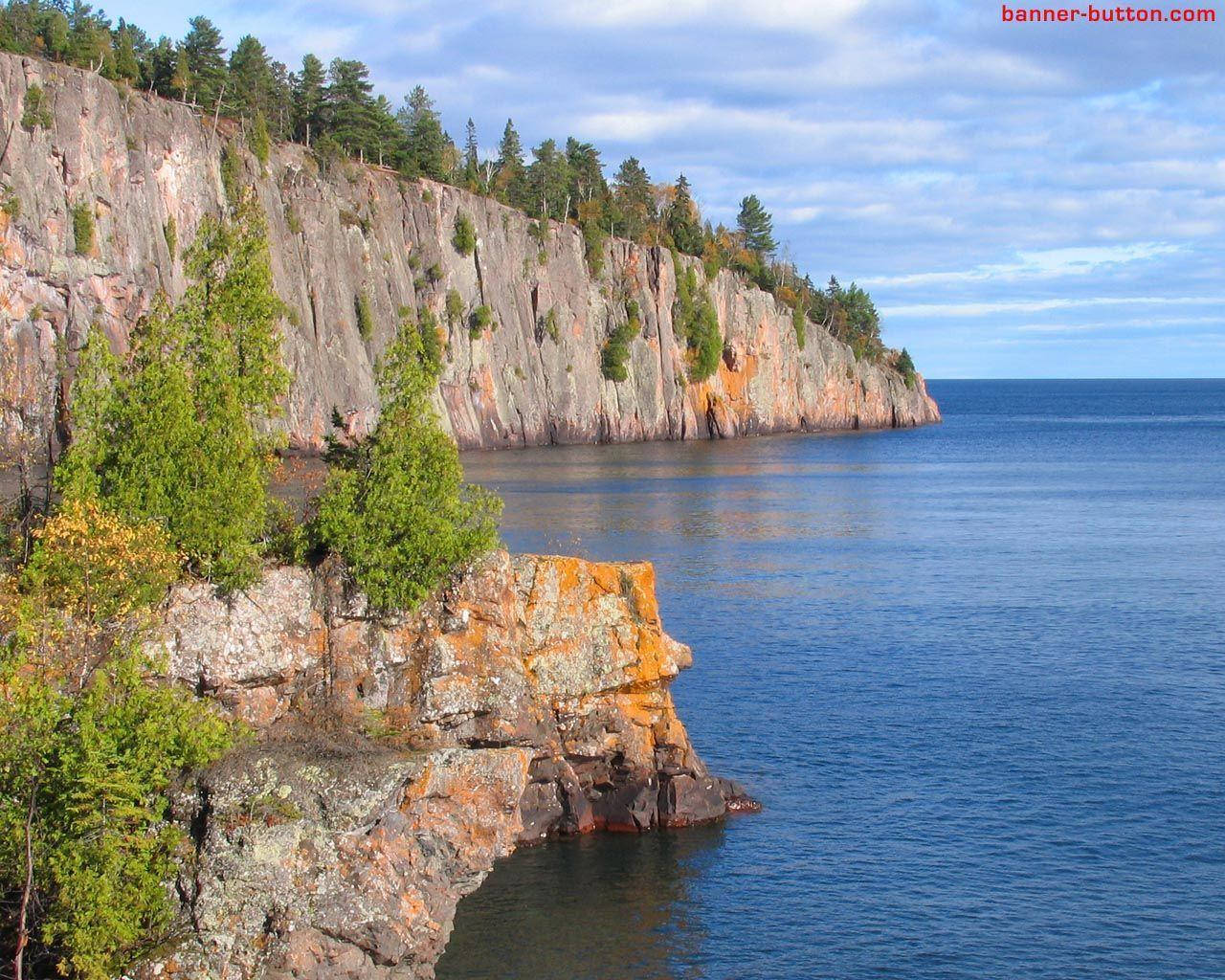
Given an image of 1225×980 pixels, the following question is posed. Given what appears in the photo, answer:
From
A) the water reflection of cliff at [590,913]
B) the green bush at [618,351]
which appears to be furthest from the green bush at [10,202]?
the green bush at [618,351]

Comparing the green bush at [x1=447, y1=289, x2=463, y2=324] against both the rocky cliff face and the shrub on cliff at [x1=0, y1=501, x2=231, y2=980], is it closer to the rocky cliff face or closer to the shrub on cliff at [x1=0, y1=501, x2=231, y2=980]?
the rocky cliff face

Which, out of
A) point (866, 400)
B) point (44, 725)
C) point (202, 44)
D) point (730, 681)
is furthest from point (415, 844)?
point (866, 400)

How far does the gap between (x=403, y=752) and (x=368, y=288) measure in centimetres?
8968

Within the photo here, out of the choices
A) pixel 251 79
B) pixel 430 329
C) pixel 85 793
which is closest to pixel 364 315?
pixel 430 329

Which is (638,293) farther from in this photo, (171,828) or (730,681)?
(171,828)

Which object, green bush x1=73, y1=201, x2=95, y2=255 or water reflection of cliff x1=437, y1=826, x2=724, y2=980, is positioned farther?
green bush x1=73, y1=201, x2=95, y2=255

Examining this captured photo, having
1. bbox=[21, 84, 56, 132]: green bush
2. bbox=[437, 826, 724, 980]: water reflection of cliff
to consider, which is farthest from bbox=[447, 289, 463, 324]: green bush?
bbox=[437, 826, 724, 980]: water reflection of cliff

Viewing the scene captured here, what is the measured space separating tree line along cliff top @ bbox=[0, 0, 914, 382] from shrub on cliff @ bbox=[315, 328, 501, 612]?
6488 centimetres

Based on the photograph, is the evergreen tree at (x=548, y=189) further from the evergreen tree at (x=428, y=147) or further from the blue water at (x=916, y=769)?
the blue water at (x=916, y=769)

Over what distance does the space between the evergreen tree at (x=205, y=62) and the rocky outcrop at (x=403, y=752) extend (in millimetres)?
87993

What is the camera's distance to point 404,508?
27.4 meters

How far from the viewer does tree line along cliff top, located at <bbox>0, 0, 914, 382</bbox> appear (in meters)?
104

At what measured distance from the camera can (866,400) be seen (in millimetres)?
183125

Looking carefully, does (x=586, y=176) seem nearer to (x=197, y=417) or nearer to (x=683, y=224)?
(x=683, y=224)
